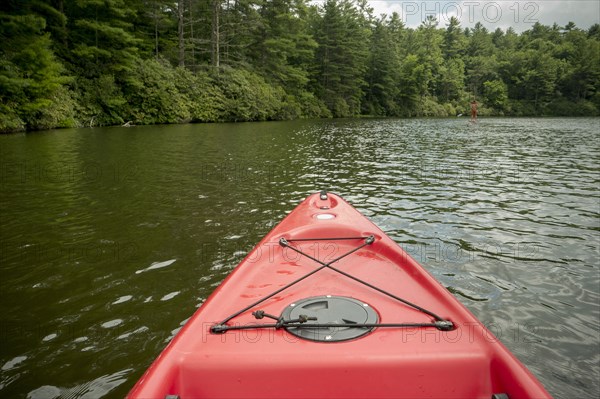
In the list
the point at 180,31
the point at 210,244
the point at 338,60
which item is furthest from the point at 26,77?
the point at 338,60

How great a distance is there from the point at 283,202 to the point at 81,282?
3983mm

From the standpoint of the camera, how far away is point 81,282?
4000 millimetres

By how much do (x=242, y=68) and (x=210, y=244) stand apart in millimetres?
33738

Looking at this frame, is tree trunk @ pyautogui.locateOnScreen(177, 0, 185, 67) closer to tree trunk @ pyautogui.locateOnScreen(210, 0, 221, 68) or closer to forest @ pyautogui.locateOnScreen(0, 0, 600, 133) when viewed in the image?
forest @ pyautogui.locateOnScreen(0, 0, 600, 133)

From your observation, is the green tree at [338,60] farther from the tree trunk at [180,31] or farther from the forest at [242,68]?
the tree trunk at [180,31]

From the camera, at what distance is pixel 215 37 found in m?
33.7

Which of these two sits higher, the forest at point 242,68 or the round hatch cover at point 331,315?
the forest at point 242,68

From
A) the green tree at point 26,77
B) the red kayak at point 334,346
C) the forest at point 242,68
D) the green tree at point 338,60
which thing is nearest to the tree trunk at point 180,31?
the forest at point 242,68

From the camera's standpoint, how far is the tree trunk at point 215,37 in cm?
3178

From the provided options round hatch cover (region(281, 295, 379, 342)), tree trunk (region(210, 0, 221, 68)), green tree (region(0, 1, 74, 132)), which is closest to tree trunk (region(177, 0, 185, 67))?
tree trunk (region(210, 0, 221, 68))

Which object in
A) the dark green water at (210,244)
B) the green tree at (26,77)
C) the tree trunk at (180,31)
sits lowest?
the dark green water at (210,244)

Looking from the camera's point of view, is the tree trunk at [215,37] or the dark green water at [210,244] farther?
the tree trunk at [215,37]

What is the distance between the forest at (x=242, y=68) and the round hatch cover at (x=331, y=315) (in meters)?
20.4

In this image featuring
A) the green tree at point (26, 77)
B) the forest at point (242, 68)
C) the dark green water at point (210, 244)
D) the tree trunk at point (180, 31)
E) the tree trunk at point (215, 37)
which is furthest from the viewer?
the tree trunk at point (215, 37)
